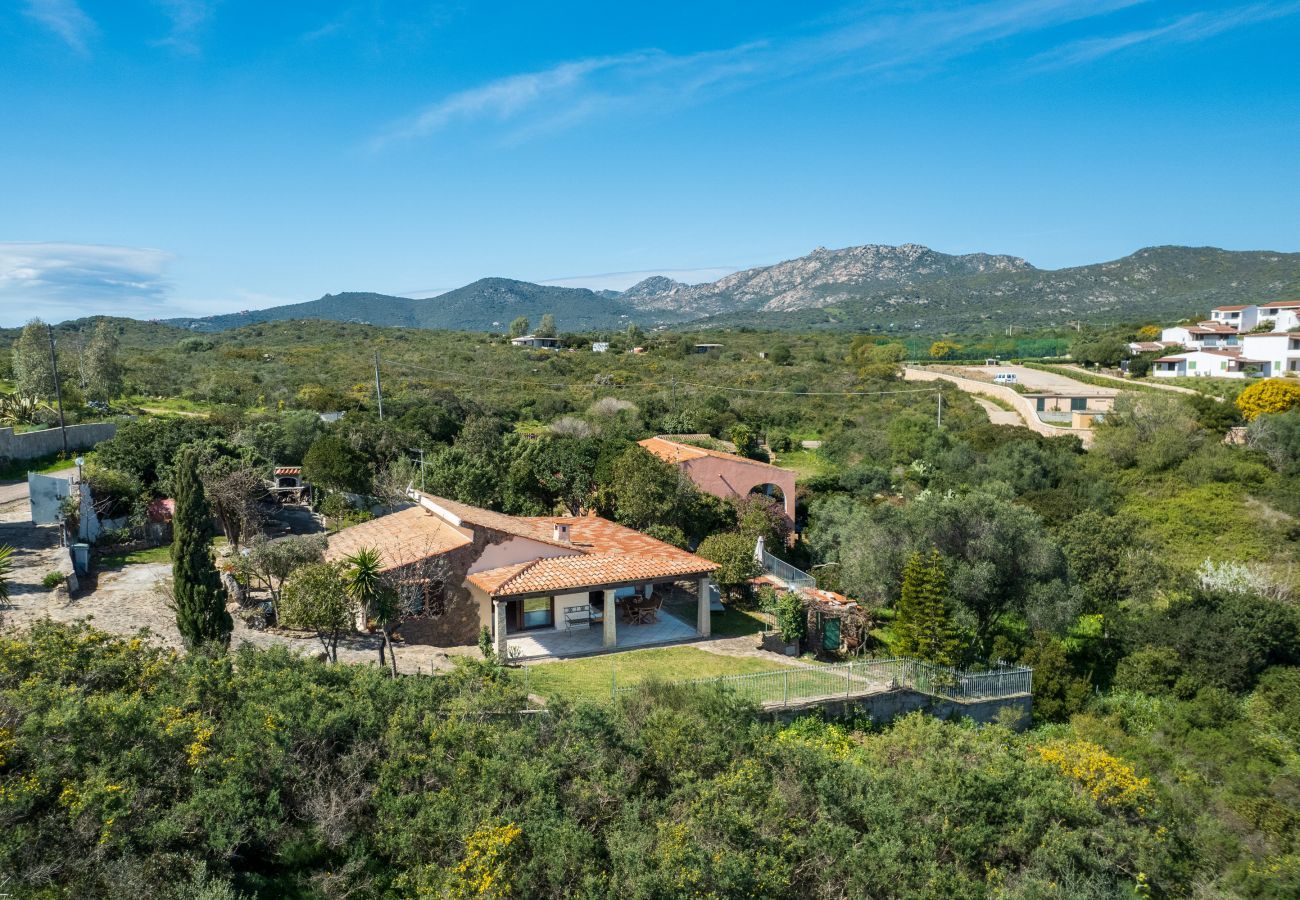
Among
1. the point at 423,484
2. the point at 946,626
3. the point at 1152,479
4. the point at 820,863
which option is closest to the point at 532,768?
the point at 820,863

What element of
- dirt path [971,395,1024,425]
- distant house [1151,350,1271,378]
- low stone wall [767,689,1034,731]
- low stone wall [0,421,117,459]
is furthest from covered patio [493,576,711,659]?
distant house [1151,350,1271,378]

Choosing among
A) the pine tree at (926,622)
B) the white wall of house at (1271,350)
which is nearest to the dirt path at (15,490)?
the pine tree at (926,622)

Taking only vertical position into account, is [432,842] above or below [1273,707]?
above

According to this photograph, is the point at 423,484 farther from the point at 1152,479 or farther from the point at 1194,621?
the point at 1152,479

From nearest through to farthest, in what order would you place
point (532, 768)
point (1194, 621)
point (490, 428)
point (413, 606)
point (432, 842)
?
point (432, 842) → point (532, 768) → point (413, 606) → point (1194, 621) → point (490, 428)

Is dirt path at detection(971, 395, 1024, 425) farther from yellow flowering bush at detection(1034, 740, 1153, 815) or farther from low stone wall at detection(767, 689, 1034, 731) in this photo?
yellow flowering bush at detection(1034, 740, 1153, 815)

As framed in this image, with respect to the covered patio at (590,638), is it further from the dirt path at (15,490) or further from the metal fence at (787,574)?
the dirt path at (15,490)

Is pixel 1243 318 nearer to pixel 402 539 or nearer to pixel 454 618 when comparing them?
pixel 402 539
